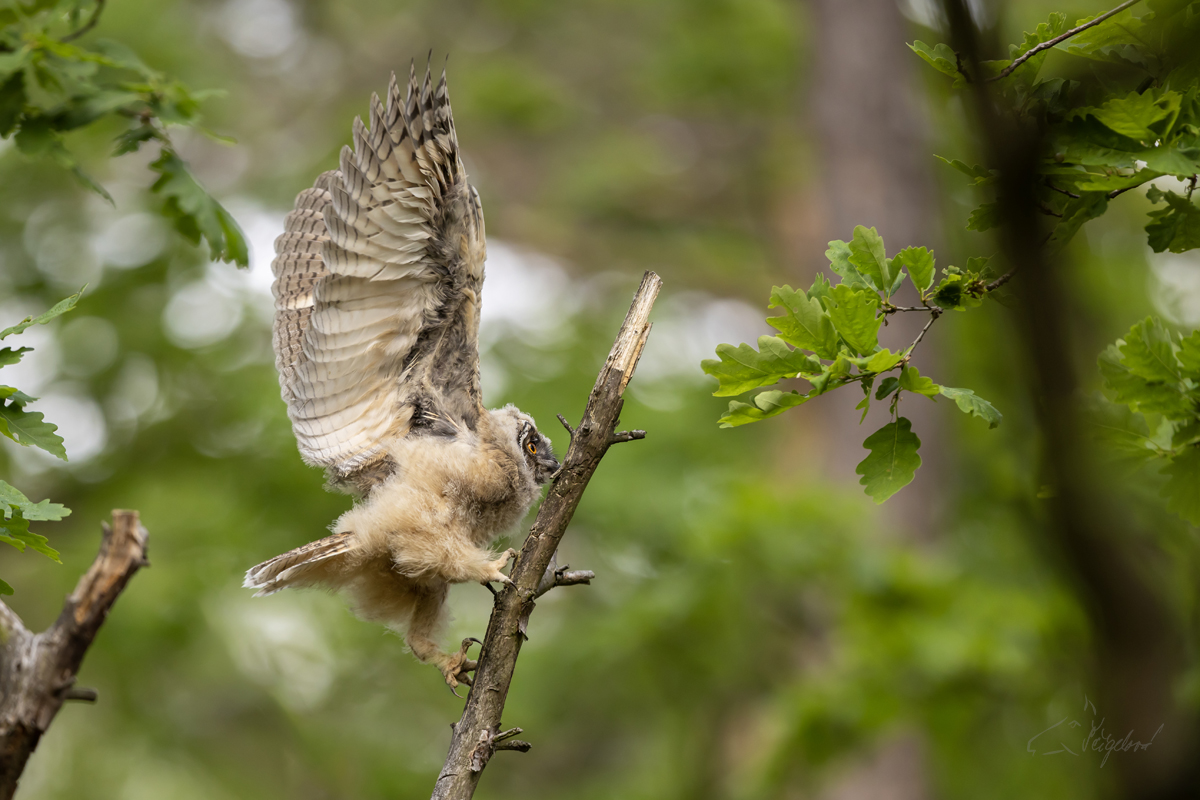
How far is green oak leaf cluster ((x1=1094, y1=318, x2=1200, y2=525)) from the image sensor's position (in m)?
2.25

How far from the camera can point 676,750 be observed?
8875 mm

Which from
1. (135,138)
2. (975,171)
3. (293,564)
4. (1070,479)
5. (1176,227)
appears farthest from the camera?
(135,138)

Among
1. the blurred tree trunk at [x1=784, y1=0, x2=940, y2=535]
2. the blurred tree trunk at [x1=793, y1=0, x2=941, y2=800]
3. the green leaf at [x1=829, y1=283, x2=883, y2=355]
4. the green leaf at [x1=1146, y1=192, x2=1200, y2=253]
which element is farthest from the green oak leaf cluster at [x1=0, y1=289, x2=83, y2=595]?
the blurred tree trunk at [x1=784, y1=0, x2=940, y2=535]

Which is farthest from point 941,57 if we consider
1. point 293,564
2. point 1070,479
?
point 293,564

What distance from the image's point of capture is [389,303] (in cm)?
338

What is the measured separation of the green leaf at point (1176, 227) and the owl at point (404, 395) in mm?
1939

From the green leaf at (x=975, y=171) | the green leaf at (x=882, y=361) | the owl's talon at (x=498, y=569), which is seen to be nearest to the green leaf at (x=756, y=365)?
the green leaf at (x=882, y=361)

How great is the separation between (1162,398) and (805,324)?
857mm

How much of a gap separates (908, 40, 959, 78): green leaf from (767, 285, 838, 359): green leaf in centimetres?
55

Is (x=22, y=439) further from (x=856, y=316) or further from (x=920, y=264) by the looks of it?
(x=920, y=264)

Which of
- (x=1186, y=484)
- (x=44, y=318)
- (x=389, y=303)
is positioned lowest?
(x=1186, y=484)

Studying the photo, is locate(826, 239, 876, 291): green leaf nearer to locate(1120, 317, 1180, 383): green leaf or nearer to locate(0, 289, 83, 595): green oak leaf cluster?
locate(1120, 317, 1180, 383): green leaf

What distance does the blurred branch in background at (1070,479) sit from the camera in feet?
4.58

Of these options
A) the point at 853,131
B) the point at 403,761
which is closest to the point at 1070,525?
the point at 853,131
